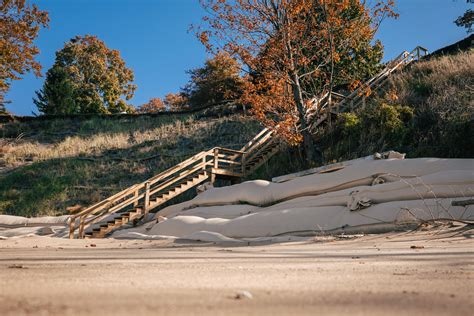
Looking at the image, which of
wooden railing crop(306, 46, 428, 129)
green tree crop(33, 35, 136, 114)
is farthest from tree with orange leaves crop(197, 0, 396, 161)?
green tree crop(33, 35, 136, 114)

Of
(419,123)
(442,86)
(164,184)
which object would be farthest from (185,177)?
(442,86)

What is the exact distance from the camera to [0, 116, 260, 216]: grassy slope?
55.9 feet

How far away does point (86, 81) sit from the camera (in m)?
40.7

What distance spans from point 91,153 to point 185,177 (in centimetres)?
733

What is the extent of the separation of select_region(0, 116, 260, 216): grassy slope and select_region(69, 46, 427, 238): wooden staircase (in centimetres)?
248

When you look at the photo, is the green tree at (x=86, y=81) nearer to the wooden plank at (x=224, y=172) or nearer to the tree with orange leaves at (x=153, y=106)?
the tree with orange leaves at (x=153, y=106)

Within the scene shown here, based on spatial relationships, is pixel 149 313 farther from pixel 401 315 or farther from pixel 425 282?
pixel 425 282

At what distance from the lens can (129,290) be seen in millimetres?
1752

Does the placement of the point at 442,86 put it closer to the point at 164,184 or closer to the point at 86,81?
the point at 164,184

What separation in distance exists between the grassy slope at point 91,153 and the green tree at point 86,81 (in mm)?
13300

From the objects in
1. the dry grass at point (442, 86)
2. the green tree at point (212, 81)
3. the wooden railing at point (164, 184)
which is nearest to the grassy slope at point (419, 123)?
the dry grass at point (442, 86)

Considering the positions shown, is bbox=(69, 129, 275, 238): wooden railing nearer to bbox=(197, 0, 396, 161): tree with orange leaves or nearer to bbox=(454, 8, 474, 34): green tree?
bbox=(197, 0, 396, 161): tree with orange leaves

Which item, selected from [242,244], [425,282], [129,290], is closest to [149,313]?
[129,290]

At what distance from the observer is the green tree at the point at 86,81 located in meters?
38.4
